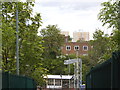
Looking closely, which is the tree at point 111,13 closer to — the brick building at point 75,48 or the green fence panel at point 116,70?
the green fence panel at point 116,70

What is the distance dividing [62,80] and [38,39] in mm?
58121

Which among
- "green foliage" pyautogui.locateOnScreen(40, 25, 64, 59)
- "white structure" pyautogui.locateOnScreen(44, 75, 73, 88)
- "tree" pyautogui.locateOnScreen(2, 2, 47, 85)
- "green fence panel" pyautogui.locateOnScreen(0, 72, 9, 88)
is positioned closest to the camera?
"green fence panel" pyautogui.locateOnScreen(0, 72, 9, 88)

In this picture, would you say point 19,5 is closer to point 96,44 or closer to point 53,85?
point 96,44

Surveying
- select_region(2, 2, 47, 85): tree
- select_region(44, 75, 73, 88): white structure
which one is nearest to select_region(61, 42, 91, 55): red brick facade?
select_region(44, 75, 73, 88): white structure

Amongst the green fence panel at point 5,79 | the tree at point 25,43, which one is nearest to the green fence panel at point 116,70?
the green fence panel at point 5,79

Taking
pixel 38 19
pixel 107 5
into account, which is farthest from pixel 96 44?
pixel 107 5

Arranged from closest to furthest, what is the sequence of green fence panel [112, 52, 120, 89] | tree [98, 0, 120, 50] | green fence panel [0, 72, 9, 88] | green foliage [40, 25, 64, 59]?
green fence panel [112, 52, 120, 89], green fence panel [0, 72, 9, 88], tree [98, 0, 120, 50], green foliage [40, 25, 64, 59]

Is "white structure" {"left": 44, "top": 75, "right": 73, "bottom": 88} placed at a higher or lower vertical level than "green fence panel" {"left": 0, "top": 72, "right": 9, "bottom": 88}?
higher

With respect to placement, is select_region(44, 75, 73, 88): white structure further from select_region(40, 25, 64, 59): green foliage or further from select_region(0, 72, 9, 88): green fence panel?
select_region(0, 72, 9, 88): green fence panel

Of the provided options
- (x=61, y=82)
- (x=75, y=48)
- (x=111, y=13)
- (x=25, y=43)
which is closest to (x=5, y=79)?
(x=111, y=13)

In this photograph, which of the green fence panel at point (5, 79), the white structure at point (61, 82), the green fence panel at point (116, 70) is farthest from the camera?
the white structure at point (61, 82)

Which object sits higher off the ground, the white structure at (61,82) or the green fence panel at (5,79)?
the white structure at (61,82)

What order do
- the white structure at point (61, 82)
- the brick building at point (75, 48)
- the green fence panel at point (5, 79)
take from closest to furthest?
the green fence panel at point (5, 79) < the white structure at point (61, 82) < the brick building at point (75, 48)

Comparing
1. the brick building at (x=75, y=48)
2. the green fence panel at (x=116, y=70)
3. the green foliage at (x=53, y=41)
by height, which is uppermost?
the brick building at (x=75, y=48)
